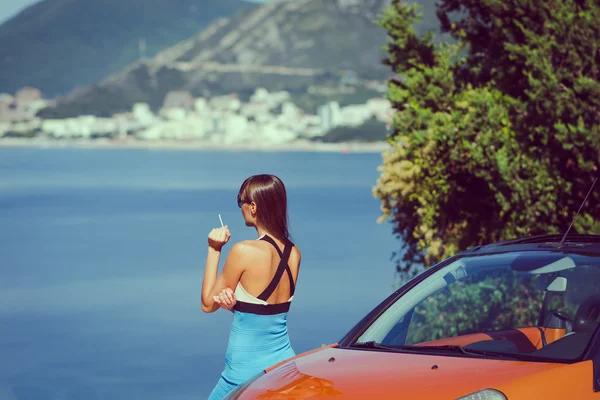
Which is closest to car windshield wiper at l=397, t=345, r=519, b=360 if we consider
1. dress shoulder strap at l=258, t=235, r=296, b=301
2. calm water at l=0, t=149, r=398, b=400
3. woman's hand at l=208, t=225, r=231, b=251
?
dress shoulder strap at l=258, t=235, r=296, b=301

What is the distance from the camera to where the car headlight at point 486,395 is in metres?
3.31

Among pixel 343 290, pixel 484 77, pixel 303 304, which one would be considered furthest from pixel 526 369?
pixel 343 290

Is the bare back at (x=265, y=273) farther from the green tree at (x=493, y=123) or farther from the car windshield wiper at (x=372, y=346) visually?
the green tree at (x=493, y=123)

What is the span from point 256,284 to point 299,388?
71 cm

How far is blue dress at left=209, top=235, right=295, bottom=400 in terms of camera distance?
167 inches

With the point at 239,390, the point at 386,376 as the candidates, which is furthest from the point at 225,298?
the point at 386,376

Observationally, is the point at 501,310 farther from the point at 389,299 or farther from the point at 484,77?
the point at 389,299

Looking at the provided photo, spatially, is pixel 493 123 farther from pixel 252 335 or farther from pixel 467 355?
pixel 467 355

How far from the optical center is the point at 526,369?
354 cm

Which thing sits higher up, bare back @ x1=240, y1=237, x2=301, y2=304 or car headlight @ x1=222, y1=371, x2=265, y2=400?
bare back @ x1=240, y1=237, x2=301, y2=304

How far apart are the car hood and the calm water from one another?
38.3 feet

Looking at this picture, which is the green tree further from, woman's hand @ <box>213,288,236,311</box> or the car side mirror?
woman's hand @ <box>213,288,236,311</box>

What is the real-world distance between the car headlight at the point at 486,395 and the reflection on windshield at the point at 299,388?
1.41ft

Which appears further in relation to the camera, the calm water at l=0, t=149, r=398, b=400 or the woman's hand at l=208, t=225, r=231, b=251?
the calm water at l=0, t=149, r=398, b=400
